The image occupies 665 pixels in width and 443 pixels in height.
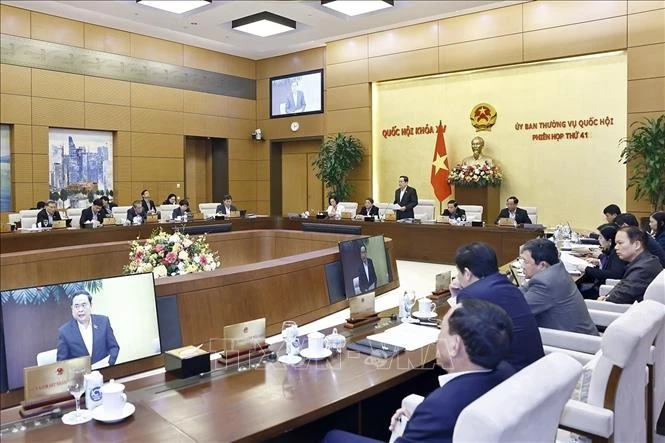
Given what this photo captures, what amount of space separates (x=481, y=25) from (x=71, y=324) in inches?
372

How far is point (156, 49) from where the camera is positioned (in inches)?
448

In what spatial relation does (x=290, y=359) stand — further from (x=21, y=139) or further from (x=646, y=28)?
(x=21, y=139)

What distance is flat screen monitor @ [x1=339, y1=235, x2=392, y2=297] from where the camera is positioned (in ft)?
12.5

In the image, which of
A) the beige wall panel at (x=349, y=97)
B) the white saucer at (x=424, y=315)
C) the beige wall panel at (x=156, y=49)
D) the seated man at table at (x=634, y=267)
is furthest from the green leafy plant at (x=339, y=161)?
the white saucer at (x=424, y=315)

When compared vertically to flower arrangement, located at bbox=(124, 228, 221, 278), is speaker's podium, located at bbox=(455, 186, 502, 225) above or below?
above

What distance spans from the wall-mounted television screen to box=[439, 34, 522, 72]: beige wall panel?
3.05 m

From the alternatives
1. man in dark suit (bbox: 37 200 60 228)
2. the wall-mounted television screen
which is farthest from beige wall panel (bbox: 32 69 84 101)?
the wall-mounted television screen

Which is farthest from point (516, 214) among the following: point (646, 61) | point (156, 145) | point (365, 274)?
point (156, 145)

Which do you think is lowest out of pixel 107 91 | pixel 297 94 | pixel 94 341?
pixel 94 341

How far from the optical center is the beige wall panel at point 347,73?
11.5m

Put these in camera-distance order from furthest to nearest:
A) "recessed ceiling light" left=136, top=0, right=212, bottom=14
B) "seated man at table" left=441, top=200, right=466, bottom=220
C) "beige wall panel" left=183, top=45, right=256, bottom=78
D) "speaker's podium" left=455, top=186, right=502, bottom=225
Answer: "beige wall panel" left=183, top=45, right=256, bottom=78
"speaker's podium" left=455, top=186, right=502, bottom=225
"seated man at table" left=441, top=200, right=466, bottom=220
"recessed ceiling light" left=136, top=0, right=212, bottom=14

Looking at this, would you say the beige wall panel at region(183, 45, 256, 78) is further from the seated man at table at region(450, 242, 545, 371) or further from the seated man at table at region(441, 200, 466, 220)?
the seated man at table at region(450, 242, 545, 371)

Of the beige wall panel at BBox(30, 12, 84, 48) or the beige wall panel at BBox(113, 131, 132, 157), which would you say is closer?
the beige wall panel at BBox(30, 12, 84, 48)

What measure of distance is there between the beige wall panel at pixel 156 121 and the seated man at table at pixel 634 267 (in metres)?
9.50
